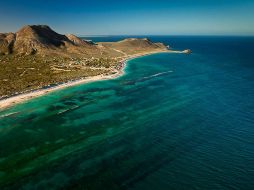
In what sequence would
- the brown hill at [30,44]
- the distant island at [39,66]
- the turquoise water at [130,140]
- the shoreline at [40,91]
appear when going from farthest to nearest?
the brown hill at [30,44]
the distant island at [39,66]
the shoreline at [40,91]
the turquoise water at [130,140]

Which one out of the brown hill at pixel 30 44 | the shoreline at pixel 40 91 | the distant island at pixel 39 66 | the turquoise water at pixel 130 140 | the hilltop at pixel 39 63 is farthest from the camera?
the brown hill at pixel 30 44

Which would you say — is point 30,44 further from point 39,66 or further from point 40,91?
point 40,91

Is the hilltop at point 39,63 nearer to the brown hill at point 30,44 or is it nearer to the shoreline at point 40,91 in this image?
the brown hill at point 30,44

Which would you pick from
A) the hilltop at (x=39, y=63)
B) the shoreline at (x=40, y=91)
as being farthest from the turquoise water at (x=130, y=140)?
the hilltop at (x=39, y=63)

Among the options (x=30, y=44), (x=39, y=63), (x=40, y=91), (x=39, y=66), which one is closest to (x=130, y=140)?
(x=40, y=91)

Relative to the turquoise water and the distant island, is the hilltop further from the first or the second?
the turquoise water

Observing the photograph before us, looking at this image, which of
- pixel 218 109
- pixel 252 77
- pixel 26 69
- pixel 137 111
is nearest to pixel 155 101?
pixel 137 111

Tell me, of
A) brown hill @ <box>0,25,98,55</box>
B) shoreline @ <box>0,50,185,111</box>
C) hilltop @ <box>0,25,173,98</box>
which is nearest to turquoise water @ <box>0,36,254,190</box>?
shoreline @ <box>0,50,185,111</box>

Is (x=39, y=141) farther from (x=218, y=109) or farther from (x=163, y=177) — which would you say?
(x=218, y=109)
